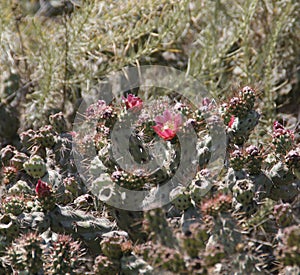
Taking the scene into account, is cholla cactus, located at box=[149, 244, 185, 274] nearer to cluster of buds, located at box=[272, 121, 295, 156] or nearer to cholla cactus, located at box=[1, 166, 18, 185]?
cluster of buds, located at box=[272, 121, 295, 156]

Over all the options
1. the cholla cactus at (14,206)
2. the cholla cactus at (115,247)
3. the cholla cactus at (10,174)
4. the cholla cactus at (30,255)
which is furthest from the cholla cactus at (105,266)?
the cholla cactus at (10,174)

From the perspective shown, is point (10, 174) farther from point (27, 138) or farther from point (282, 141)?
point (282, 141)

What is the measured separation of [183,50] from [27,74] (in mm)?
1047

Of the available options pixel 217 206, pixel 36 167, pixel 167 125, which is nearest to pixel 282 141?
pixel 167 125

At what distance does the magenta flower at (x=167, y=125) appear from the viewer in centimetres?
224

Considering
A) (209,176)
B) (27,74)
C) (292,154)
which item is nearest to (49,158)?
(209,176)

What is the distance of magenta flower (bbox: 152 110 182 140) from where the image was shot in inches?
88.3

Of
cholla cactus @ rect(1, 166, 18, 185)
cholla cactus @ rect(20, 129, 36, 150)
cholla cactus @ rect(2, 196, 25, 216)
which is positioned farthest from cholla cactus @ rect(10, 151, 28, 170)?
cholla cactus @ rect(2, 196, 25, 216)

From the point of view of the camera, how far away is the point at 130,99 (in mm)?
2314

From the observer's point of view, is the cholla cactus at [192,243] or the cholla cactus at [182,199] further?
the cholla cactus at [182,199]

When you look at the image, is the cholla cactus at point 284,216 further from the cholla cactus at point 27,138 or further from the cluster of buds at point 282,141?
the cholla cactus at point 27,138

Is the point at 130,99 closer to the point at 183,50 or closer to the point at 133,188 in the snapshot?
the point at 133,188

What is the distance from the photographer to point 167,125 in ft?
7.46

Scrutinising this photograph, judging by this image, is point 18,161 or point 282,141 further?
point 18,161
